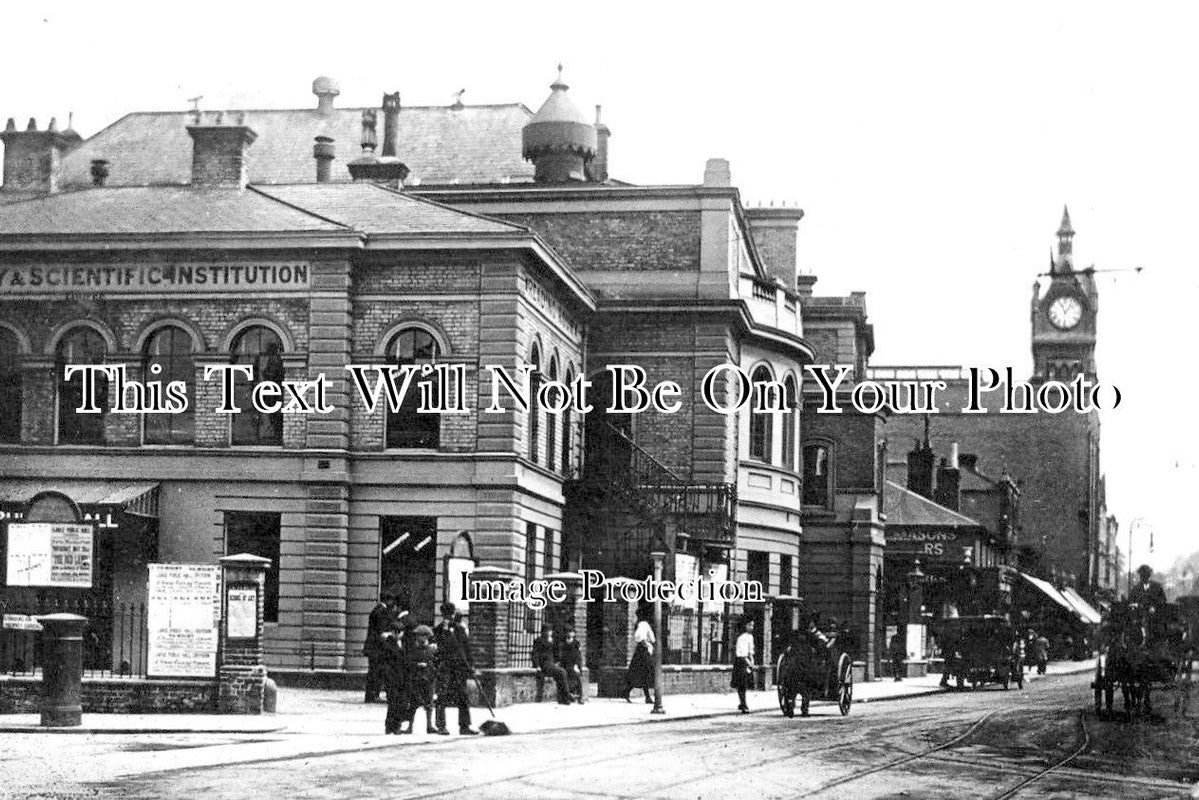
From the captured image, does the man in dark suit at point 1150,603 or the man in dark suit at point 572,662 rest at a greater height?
the man in dark suit at point 1150,603

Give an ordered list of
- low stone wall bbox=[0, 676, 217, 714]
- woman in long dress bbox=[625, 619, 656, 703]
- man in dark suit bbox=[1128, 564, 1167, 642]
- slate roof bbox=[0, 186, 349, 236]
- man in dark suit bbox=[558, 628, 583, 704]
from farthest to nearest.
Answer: slate roof bbox=[0, 186, 349, 236]
woman in long dress bbox=[625, 619, 656, 703]
man in dark suit bbox=[558, 628, 583, 704]
man in dark suit bbox=[1128, 564, 1167, 642]
low stone wall bbox=[0, 676, 217, 714]

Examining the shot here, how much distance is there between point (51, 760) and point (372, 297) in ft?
53.7

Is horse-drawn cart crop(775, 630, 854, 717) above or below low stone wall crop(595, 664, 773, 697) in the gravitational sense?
above

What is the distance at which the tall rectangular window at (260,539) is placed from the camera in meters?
31.1

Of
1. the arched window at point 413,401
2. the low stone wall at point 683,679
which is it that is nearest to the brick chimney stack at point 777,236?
the low stone wall at point 683,679

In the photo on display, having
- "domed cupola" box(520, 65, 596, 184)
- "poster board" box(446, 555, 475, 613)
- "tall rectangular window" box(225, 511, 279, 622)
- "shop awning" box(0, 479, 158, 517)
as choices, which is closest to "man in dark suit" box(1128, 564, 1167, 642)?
"poster board" box(446, 555, 475, 613)

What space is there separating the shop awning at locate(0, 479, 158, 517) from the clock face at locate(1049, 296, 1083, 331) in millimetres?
96050

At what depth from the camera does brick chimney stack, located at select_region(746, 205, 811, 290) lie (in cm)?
5138

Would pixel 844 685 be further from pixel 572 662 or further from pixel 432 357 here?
pixel 432 357

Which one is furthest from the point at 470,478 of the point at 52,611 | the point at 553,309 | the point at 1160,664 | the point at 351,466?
the point at 1160,664

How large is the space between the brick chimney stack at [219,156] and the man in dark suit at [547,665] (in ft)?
36.9

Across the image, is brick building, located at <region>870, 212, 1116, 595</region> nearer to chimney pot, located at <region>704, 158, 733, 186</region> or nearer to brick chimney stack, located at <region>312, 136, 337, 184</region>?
chimney pot, located at <region>704, 158, 733, 186</region>

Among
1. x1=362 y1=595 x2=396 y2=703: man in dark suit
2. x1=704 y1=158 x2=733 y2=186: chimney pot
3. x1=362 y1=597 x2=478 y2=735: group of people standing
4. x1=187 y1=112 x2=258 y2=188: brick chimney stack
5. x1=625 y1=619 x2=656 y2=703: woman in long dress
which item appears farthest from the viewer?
x1=704 y1=158 x2=733 y2=186: chimney pot

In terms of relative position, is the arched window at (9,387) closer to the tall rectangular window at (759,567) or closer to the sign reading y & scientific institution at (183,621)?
the sign reading y & scientific institution at (183,621)
